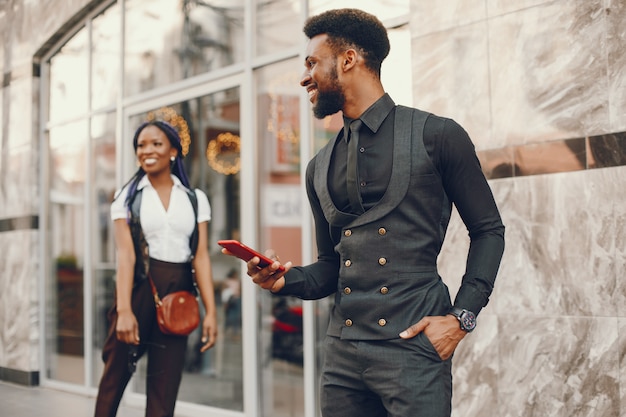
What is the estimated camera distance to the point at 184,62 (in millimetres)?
7105

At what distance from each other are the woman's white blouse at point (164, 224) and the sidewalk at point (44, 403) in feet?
10.2

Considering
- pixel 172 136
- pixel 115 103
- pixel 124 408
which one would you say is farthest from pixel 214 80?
pixel 124 408

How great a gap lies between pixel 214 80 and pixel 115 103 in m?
1.68

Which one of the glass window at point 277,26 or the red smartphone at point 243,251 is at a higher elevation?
the glass window at point 277,26

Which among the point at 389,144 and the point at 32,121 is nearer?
the point at 389,144

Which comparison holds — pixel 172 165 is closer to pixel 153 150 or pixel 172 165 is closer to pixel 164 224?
pixel 153 150

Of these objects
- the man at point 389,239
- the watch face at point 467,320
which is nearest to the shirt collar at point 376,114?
the man at point 389,239

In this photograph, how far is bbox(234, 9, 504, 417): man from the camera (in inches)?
86.3

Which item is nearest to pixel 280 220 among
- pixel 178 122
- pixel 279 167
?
pixel 279 167

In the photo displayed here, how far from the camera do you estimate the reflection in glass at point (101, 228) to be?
7999mm

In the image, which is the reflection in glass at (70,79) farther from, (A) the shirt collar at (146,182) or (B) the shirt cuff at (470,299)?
(B) the shirt cuff at (470,299)

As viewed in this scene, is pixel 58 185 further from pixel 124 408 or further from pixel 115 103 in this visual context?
pixel 124 408

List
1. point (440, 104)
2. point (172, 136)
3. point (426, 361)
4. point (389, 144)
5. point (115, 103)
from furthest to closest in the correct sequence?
point (115, 103)
point (440, 104)
point (172, 136)
point (389, 144)
point (426, 361)

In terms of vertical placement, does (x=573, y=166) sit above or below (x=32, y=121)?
below
